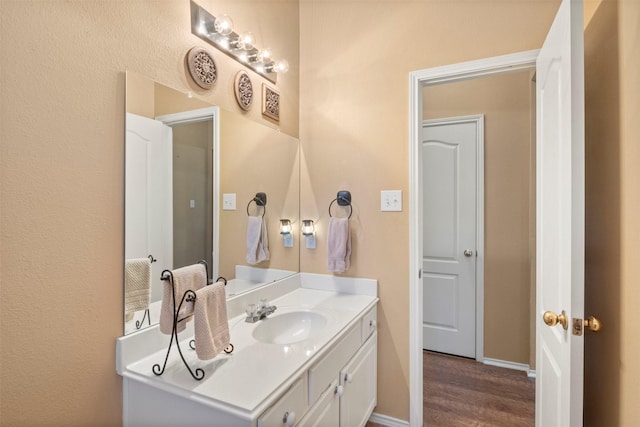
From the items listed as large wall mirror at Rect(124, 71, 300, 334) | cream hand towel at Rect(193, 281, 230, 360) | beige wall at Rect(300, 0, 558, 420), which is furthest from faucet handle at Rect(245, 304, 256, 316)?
beige wall at Rect(300, 0, 558, 420)

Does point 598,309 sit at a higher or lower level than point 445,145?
lower

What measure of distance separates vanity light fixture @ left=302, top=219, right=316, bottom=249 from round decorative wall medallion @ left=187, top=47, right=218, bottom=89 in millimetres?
977

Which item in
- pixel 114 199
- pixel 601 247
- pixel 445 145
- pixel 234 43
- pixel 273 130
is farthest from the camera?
pixel 445 145

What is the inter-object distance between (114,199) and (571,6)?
160 cm

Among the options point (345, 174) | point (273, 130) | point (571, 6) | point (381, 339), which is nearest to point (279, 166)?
point (273, 130)

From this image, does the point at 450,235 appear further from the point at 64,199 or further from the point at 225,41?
the point at 64,199

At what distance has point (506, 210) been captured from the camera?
2615 mm

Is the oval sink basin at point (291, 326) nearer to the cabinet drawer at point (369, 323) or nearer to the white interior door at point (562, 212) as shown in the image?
the cabinet drawer at point (369, 323)

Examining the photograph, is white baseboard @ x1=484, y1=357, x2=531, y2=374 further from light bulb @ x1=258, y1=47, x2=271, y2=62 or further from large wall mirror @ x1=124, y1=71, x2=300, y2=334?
light bulb @ x1=258, y1=47, x2=271, y2=62

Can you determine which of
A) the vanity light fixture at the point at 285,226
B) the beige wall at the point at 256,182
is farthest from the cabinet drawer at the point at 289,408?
the vanity light fixture at the point at 285,226

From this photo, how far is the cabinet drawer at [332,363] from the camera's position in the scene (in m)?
1.20

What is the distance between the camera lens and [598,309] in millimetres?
1251

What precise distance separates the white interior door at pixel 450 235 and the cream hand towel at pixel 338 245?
3.80 feet

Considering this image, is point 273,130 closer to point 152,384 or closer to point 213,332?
point 213,332
